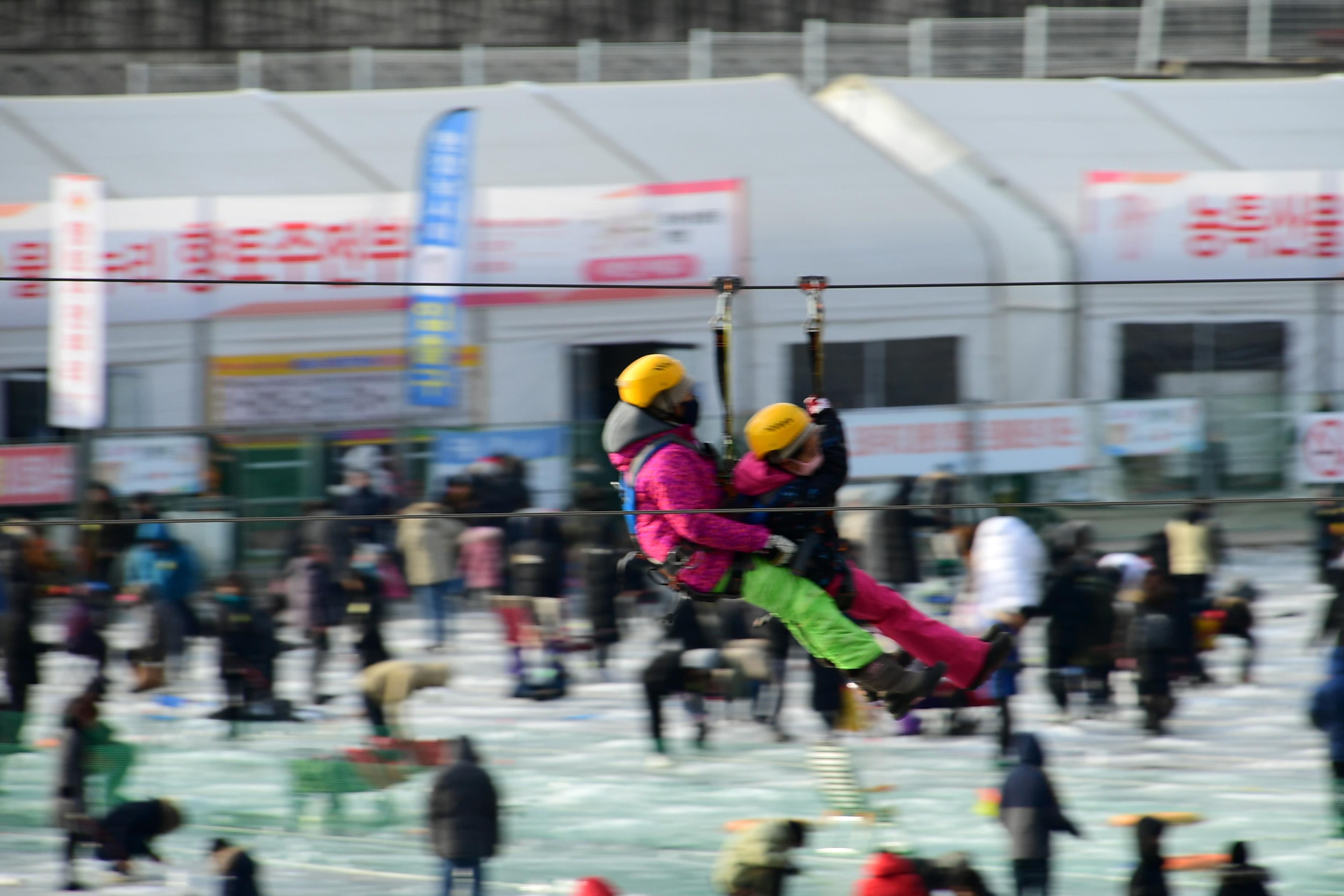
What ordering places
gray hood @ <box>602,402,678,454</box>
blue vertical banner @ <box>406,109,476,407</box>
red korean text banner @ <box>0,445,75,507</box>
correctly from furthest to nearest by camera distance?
blue vertical banner @ <box>406,109,476,407</box>, red korean text banner @ <box>0,445,75,507</box>, gray hood @ <box>602,402,678,454</box>

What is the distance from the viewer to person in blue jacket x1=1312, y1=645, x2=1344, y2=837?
332 inches

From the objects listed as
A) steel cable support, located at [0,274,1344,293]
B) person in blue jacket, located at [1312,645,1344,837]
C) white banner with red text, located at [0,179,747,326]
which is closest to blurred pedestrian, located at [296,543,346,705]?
steel cable support, located at [0,274,1344,293]

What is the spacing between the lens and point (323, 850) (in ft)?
30.7

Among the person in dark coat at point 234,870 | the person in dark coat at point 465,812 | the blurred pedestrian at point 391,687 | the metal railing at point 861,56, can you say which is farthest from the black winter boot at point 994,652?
the metal railing at point 861,56

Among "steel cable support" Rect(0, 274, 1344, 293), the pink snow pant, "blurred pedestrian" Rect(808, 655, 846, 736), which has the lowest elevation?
"blurred pedestrian" Rect(808, 655, 846, 736)

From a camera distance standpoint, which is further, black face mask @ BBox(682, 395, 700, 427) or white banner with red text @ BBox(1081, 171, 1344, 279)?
white banner with red text @ BBox(1081, 171, 1344, 279)

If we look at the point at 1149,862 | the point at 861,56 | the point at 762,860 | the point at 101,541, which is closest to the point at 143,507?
the point at 101,541

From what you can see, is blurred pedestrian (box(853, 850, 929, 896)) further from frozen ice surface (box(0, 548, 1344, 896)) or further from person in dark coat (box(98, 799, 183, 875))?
Answer: person in dark coat (box(98, 799, 183, 875))

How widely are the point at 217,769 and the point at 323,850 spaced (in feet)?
3.30

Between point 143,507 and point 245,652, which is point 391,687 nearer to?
point 245,652

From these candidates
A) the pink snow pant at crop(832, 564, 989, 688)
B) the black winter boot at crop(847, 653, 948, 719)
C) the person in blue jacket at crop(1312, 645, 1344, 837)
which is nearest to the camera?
the black winter boot at crop(847, 653, 948, 719)

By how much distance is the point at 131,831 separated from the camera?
872 centimetres

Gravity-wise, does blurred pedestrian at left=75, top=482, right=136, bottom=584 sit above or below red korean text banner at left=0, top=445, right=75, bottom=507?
below

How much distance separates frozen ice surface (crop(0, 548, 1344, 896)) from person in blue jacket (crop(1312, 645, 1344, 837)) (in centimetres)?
70
